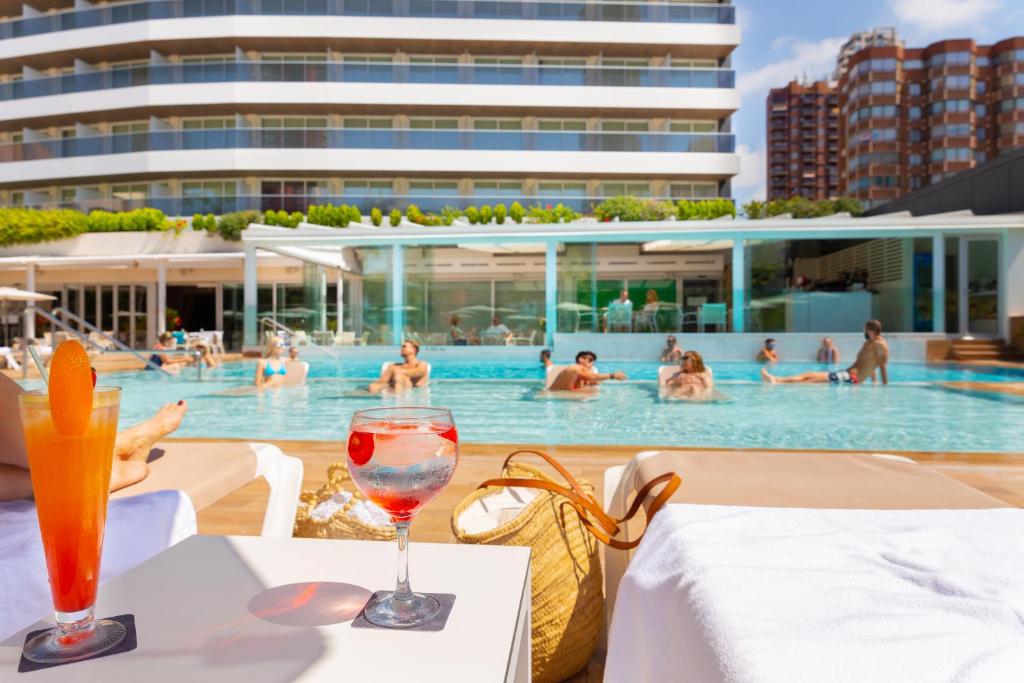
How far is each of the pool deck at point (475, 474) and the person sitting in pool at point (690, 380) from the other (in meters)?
4.08

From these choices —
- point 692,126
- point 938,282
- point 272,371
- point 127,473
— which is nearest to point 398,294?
point 272,371

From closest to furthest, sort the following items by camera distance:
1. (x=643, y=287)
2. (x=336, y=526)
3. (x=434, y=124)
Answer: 1. (x=336, y=526)
2. (x=643, y=287)
3. (x=434, y=124)

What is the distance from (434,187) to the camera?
25.6 meters

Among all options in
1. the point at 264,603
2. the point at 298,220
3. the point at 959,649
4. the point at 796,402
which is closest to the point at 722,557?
the point at 959,649

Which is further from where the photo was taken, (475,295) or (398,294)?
(398,294)

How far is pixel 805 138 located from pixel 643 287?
9334 cm

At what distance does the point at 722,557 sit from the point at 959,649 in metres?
0.37

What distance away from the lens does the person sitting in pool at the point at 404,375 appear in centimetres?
948

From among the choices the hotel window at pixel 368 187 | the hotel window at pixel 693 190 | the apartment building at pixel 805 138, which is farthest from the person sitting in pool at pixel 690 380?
the apartment building at pixel 805 138

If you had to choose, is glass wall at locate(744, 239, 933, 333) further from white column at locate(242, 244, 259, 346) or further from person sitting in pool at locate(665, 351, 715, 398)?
white column at locate(242, 244, 259, 346)

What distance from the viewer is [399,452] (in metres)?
0.80

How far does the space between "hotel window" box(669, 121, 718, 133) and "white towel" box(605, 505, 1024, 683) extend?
27162mm

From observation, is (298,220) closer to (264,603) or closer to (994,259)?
(994,259)

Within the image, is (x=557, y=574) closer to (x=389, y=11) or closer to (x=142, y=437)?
(x=142, y=437)
